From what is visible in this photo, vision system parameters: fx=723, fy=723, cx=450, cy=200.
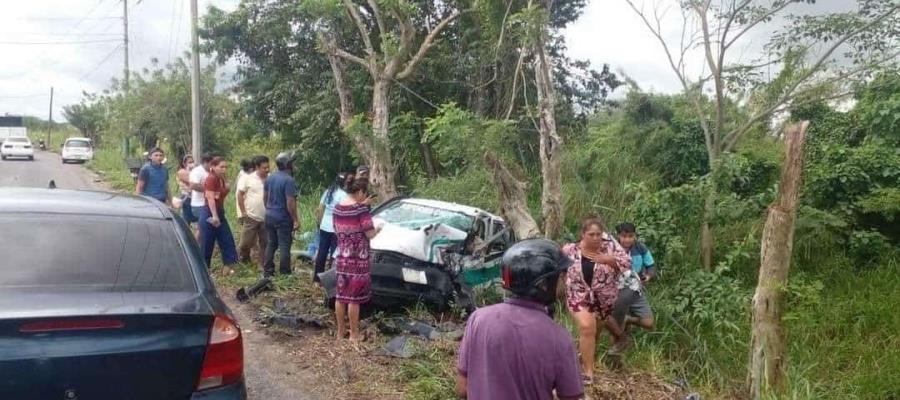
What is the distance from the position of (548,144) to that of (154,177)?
5.02 m

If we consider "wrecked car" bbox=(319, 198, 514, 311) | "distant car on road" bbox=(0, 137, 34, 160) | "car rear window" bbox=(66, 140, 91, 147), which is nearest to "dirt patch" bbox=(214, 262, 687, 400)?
"wrecked car" bbox=(319, 198, 514, 311)

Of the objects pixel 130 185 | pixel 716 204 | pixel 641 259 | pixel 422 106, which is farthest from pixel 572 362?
pixel 130 185

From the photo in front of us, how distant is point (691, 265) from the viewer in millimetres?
8680

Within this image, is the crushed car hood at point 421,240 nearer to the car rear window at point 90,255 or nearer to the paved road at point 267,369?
the paved road at point 267,369

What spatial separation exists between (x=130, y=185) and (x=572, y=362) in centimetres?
2319

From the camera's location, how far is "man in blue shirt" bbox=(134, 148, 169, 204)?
918cm

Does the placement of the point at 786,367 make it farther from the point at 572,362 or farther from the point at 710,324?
the point at 572,362

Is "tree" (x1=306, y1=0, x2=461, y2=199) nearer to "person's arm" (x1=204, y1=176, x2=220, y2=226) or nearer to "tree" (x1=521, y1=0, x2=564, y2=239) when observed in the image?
"tree" (x1=521, y1=0, x2=564, y2=239)

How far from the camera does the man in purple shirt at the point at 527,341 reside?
2424mm

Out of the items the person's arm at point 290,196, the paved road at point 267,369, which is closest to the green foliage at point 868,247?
the person's arm at point 290,196

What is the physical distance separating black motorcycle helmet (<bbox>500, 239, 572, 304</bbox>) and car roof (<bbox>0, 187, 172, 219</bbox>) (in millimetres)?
1992

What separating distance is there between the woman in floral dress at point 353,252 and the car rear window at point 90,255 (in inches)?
106

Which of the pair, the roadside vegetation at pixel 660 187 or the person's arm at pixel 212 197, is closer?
the roadside vegetation at pixel 660 187

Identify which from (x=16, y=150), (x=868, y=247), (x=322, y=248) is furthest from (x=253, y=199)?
(x=16, y=150)
